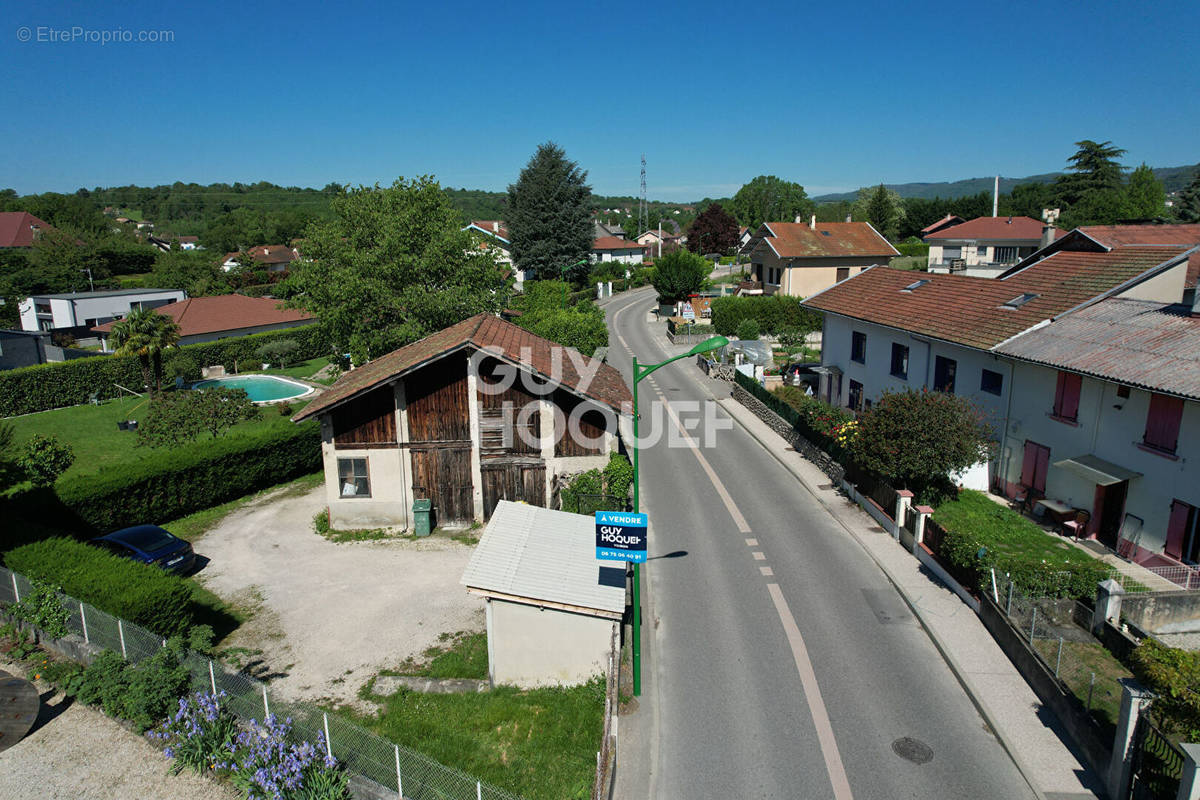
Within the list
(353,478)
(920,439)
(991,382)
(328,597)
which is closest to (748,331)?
(991,382)

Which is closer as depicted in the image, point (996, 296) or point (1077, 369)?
point (1077, 369)

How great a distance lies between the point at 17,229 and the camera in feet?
328

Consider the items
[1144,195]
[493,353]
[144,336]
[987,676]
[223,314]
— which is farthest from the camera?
[1144,195]

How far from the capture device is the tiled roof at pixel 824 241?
6119 cm

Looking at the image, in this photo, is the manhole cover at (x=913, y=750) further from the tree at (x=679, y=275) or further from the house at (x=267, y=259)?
the house at (x=267, y=259)

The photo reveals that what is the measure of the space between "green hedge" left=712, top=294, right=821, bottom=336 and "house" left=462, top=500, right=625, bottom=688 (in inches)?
1677

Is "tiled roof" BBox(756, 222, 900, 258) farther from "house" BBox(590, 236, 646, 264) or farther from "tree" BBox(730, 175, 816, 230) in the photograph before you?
"tree" BBox(730, 175, 816, 230)

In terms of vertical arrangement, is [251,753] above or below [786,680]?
above

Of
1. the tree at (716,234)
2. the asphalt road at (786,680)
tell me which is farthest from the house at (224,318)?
the tree at (716,234)

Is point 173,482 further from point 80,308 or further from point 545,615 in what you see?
point 80,308

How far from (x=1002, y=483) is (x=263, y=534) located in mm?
24998

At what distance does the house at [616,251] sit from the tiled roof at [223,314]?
5065cm

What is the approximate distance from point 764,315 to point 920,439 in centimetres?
3546

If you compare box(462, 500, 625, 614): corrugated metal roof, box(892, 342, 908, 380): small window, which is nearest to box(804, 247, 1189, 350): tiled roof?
box(892, 342, 908, 380): small window
